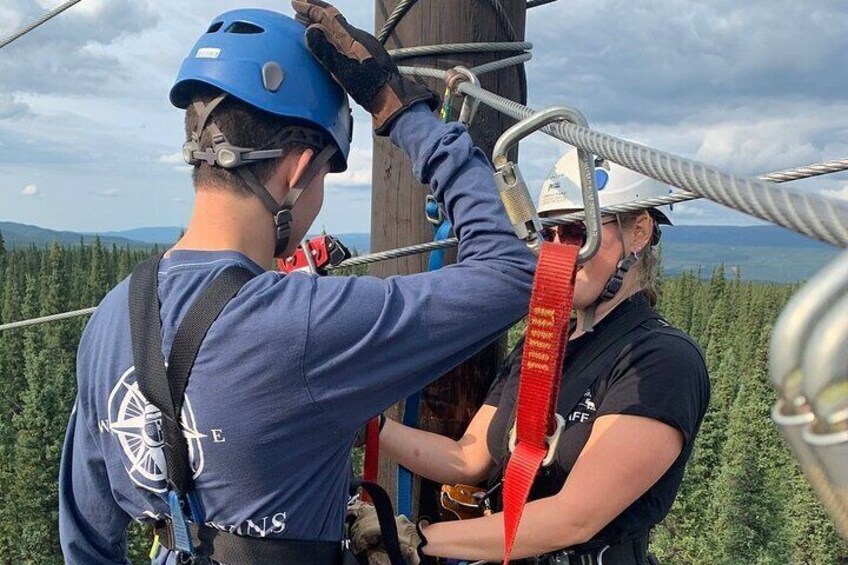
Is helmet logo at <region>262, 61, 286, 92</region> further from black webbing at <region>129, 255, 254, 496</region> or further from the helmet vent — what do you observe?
black webbing at <region>129, 255, 254, 496</region>

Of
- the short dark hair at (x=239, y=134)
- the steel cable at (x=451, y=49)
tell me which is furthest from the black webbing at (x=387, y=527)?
the steel cable at (x=451, y=49)

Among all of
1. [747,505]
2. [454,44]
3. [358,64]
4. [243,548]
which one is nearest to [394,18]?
[454,44]

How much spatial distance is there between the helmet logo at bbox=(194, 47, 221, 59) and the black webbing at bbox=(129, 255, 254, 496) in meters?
0.55

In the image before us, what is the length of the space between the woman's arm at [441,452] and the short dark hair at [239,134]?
1.14 meters

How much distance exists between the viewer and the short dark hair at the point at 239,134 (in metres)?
1.75

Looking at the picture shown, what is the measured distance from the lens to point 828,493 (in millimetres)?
628

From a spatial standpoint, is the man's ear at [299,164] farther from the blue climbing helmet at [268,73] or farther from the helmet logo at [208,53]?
the helmet logo at [208,53]

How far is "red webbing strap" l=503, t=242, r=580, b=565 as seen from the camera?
1.55m

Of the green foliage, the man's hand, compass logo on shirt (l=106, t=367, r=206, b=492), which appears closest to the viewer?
compass logo on shirt (l=106, t=367, r=206, b=492)

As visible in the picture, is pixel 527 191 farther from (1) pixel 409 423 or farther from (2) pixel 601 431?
(1) pixel 409 423

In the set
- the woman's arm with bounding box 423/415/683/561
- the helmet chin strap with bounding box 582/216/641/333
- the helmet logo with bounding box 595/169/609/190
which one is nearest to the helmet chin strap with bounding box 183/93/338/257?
the woman's arm with bounding box 423/415/683/561

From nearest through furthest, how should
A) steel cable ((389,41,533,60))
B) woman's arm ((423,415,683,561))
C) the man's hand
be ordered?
woman's arm ((423,415,683,561)) → the man's hand → steel cable ((389,41,533,60))

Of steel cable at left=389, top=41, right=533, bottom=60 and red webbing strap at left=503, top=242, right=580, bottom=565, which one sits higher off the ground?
steel cable at left=389, top=41, right=533, bottom=60

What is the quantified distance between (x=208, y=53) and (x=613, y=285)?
1.46 meters
